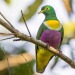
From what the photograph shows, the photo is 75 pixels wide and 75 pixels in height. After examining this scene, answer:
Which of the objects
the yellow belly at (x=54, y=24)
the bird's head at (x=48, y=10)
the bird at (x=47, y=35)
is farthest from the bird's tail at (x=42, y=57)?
the bird's head at (x=48, y=10)

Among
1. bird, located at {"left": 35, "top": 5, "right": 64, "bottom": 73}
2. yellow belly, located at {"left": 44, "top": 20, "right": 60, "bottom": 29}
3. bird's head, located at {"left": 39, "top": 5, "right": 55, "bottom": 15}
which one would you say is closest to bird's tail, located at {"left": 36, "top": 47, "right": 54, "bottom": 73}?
bird, located at {"left": 35, "top": 5, "right": 64, "bottom": 73}

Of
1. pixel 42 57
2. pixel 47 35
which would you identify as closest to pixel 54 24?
pixel 47 35

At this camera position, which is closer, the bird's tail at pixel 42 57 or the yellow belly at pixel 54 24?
the bird's tail at pixel 42 57

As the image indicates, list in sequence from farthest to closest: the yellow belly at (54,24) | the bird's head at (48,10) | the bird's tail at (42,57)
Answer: the bird's head at (48,10), the yellow belly at (54,24), the bird's tail at (42,57)

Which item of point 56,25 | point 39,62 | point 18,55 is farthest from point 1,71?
point 56,25

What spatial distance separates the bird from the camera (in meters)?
2.34

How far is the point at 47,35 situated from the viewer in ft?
7.89

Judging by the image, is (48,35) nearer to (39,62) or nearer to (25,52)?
(39,62)

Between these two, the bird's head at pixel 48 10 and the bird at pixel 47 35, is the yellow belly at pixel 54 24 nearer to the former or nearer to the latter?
the bird at pixel 47 35

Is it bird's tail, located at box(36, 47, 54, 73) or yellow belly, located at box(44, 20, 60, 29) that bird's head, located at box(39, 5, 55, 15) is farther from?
bird's tail, located at box(36, 47, 54, 73)

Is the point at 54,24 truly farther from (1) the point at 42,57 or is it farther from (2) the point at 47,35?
(1) the point at 42,57

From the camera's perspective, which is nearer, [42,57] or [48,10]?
[42,57]

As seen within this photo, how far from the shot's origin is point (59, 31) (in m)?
2.38

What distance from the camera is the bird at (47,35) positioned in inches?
92.0
